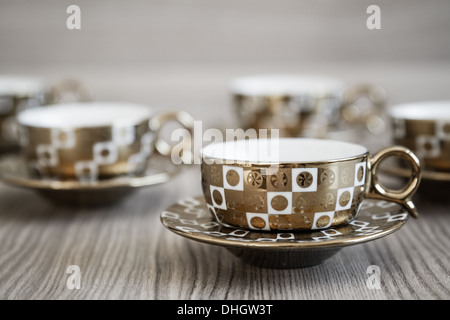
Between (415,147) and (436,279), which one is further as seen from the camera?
(415,147)

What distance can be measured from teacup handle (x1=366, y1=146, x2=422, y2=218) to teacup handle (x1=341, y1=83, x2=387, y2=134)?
510mm

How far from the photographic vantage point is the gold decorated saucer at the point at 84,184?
69 cm

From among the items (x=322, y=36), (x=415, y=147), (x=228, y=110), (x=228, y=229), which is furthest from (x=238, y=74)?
(x=228, y=229)

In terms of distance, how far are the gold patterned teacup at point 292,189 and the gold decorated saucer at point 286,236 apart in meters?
0.01

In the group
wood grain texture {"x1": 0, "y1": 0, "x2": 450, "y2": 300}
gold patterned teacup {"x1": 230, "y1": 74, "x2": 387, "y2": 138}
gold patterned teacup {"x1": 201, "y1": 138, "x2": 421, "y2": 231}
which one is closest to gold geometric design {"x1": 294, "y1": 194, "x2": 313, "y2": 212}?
gold patterned teacup {"x1": 201, "y1": 138, "x2": 421, "y2": 231}

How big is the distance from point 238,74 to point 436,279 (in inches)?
Answer: 49.9

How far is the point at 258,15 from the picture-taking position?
5.52 ft

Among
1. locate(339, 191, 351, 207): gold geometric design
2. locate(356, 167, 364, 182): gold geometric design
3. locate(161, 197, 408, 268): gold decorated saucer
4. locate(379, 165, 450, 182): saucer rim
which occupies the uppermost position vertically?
locate(356, 167, 364, 182): gold geometric design

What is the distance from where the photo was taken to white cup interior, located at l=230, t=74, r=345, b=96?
999 millimetres

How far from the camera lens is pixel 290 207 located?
0.50 meters

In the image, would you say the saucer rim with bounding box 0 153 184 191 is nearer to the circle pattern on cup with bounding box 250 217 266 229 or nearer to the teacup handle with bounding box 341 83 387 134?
the circle pattern on cup with bounding box 250 217 266 229

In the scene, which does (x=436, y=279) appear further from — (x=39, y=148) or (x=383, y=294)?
(x=39, y=148)
